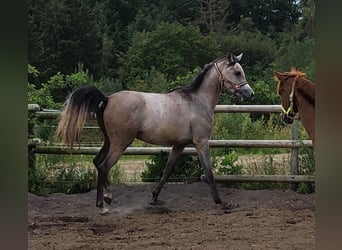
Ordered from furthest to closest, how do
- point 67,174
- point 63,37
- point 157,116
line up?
point 63,37 → point 67,174 → point 157,116

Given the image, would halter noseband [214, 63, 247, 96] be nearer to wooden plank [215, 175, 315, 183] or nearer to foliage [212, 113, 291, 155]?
foliage [212, 113, 291, 155]

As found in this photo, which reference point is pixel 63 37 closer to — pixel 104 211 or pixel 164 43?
pixel 164 43

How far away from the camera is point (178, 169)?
181 inches

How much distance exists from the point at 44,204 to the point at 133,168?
2.76 feet

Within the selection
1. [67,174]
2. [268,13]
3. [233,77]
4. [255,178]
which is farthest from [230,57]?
[67,174]

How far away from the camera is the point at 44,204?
169 inches

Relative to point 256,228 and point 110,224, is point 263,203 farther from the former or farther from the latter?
point 110,224

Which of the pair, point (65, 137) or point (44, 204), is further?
point (44, 204)

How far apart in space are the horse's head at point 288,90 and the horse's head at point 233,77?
41 centimetres

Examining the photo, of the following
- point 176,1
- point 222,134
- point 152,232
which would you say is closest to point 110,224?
point 152,232

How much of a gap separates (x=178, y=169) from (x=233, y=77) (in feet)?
3.16

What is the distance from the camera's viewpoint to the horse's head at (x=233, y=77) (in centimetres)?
413
